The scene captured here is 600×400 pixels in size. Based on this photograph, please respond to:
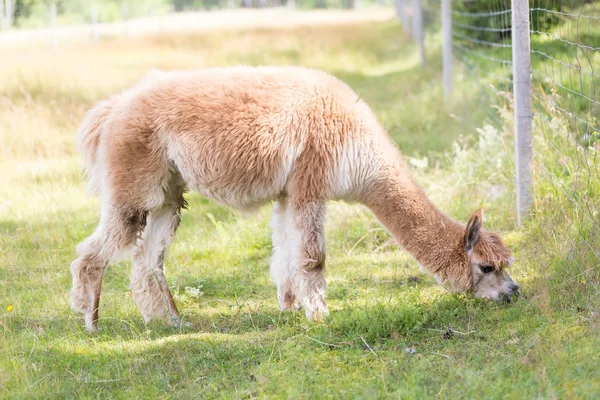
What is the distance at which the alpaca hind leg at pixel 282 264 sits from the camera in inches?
230

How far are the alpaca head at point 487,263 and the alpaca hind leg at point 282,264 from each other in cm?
134

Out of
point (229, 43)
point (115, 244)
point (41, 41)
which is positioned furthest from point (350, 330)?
point (41, 41)

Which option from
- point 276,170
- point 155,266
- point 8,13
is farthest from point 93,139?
point 8,13

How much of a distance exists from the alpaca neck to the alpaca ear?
2.4 inches

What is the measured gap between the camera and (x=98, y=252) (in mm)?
5547

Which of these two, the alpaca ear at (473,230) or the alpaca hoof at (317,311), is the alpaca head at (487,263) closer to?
the alpaca ear at (473,230)

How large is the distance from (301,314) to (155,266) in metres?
1.23

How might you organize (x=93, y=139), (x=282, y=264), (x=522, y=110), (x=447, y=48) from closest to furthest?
(x=93, y=139) < (x=282, y=264) < (x=522, y=110) < (x=447, y=48)

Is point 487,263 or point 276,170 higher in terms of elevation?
point 276,170

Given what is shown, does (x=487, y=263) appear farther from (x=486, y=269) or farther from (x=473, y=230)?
(x=473, y=230)

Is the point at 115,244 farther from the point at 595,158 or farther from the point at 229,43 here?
the point at 229,43

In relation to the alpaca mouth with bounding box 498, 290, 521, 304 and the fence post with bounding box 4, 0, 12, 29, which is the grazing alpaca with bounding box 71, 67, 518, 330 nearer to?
the alpaca mouth with bounding box 498, 290, 521, 304

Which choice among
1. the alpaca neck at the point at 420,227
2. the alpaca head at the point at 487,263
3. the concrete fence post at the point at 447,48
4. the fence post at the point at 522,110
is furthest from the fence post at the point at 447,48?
the alpaca head at the point at 487,263

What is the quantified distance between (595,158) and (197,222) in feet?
13.9
